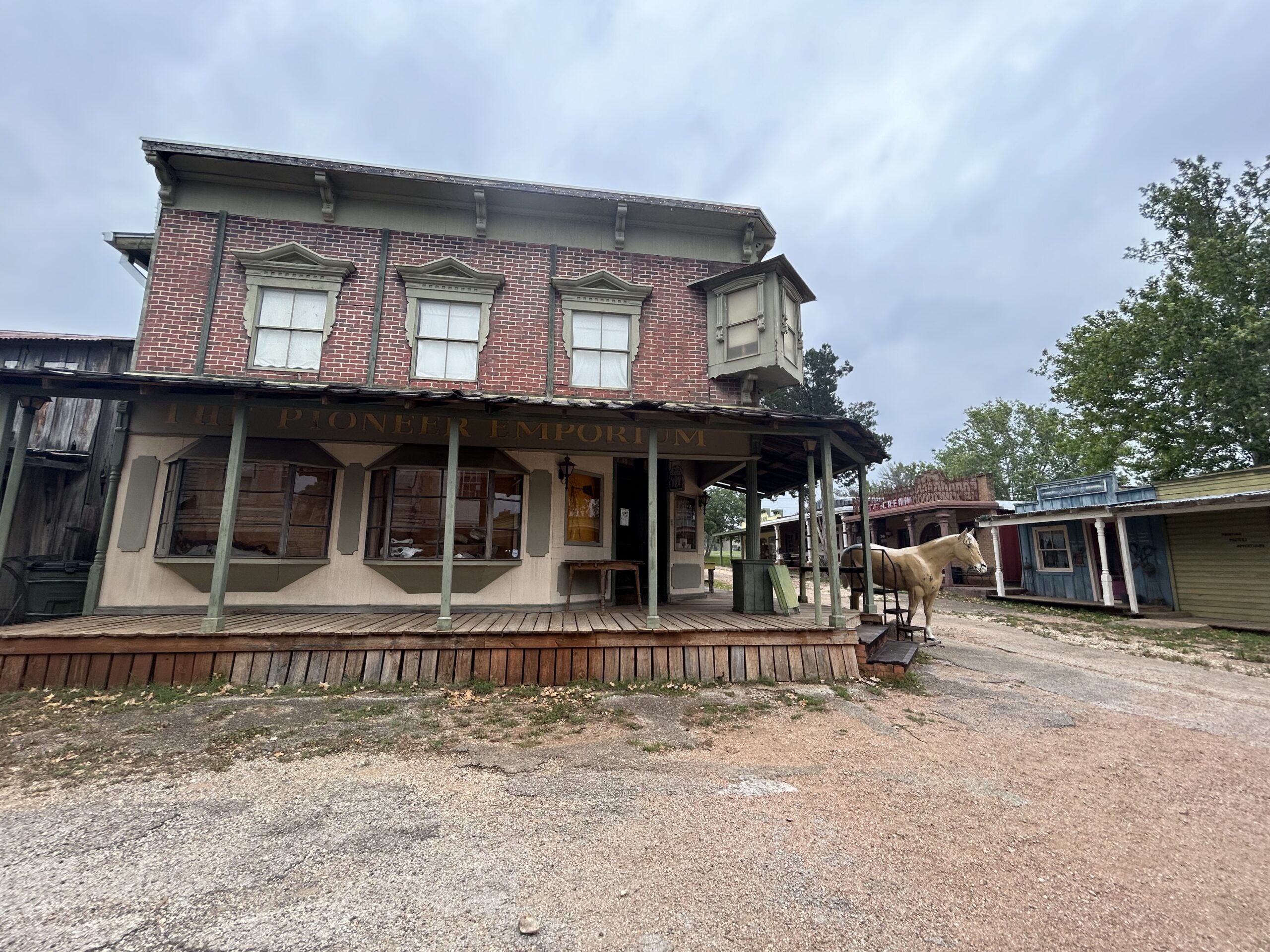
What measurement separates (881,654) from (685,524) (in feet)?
14.3

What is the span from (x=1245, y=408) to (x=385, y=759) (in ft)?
91.2

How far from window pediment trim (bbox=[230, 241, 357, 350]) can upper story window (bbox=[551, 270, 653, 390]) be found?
352 cm

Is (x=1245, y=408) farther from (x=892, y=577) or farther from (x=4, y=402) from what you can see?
(x=4, y=402)

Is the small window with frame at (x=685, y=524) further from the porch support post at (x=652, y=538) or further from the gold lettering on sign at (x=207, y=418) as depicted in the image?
the gold lettering on sign at (x=207, y=418)

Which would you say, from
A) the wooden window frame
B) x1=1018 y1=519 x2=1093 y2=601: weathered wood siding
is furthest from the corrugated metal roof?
the wooden window frame

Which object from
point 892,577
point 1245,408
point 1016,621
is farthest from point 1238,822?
point 1245,408

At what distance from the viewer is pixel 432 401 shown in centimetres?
607

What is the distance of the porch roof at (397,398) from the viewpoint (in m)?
5.82

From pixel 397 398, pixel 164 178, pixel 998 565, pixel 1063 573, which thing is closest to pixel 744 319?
pixel 397 398

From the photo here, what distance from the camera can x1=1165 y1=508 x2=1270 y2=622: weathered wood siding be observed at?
11.9 meters

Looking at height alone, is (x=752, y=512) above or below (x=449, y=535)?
above

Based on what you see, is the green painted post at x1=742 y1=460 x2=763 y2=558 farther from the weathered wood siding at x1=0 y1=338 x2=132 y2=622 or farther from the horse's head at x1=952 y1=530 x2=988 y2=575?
the weathered wood siding at x1=0 y1=338 x2=132 y2=622

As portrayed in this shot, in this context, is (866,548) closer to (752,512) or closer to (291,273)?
(752,512)

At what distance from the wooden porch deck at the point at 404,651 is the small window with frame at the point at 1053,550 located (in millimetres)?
13926
